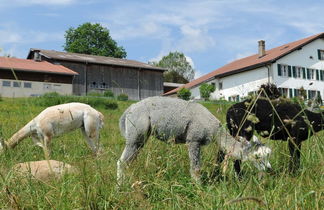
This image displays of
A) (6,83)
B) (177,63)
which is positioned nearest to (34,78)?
(6,83)

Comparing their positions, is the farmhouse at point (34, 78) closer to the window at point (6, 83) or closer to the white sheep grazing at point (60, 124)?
the window at point (6, 83)

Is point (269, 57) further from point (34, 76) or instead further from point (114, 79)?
point (34, 76)

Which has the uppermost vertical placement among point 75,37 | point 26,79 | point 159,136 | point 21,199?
point 75,37

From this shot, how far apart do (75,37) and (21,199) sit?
66058 mm

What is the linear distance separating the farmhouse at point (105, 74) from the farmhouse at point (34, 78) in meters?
1.81

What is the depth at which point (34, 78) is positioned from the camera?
125 feet

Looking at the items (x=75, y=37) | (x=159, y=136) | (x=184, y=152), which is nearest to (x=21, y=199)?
(x=159, y=136)

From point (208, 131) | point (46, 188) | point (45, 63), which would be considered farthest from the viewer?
point (45, 63)

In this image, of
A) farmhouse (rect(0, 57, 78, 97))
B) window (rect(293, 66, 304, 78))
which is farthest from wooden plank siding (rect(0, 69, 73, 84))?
window (rect(293, 66, 304, 78))

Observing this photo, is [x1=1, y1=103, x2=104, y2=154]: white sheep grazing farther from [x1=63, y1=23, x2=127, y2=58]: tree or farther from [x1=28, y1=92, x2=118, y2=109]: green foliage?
[x1=63, y1=23, x2=127, y2=58]: tree

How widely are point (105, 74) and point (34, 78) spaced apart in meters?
8.35

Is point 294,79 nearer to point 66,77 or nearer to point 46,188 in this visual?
point 66,77

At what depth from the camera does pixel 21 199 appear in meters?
3.22

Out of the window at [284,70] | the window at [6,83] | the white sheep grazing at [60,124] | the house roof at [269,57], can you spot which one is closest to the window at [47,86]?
the window at [6,83]
